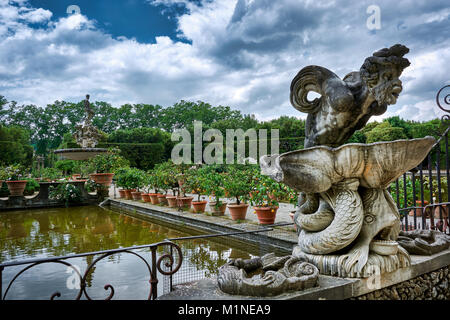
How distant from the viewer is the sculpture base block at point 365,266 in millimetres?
2051

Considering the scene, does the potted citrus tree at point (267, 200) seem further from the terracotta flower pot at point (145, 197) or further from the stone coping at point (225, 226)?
the terracotta flower pot at point (145, 197)

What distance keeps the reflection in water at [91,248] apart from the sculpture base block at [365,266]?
6.25 feet

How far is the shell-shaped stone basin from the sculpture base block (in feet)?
1.51

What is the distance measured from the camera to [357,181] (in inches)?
85.7

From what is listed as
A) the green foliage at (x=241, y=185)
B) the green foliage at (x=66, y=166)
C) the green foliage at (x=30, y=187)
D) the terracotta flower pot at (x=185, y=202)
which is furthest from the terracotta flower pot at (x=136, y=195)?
the green foliage at (x=66, y=166)

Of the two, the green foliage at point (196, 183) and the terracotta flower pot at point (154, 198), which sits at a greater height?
the green foliage at point (196, 183)

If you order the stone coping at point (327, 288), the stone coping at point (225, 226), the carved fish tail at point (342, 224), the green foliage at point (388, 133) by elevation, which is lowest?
the stone coping at point (225, 226)

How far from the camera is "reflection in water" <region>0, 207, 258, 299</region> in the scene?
3486 millimetres

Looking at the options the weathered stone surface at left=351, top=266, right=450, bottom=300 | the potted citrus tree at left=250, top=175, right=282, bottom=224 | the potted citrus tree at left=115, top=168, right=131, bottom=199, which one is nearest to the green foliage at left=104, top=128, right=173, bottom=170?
the potted citrus tree at left=115, top=168, right=131, bottom=199

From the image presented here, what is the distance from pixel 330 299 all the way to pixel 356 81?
155cm

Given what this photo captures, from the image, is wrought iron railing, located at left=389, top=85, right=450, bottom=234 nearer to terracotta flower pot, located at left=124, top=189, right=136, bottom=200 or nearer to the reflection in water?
the reflection in water
